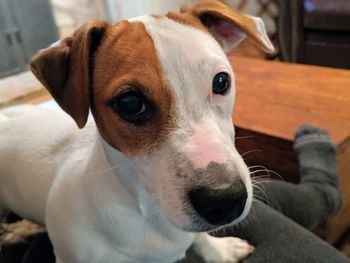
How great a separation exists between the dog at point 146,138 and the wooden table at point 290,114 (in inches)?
21.2

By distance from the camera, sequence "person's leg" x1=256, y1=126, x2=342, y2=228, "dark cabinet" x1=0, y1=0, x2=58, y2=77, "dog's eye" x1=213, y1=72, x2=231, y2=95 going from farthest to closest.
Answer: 1. "dark cabinet" x1=0, y1=0, x2=58, y2=77
2. "person's leg" x1=256, y1=126, x2=342, y2=228
3. "dog's eye" x1=213, y1=72, x2=231, y2=95

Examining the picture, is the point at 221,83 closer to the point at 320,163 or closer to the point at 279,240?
the point at 279,240

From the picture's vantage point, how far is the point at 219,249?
1.12 meters

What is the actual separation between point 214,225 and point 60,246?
38 cm

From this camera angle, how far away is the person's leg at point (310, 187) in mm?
1328

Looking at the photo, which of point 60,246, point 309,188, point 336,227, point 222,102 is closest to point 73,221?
point 60,246

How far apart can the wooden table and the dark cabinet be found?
1800 mm

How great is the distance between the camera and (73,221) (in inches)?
36.4

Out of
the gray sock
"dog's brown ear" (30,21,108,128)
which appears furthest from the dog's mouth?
the gray sock

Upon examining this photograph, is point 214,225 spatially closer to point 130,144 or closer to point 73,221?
point 130,144

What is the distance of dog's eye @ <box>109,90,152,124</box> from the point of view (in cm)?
76

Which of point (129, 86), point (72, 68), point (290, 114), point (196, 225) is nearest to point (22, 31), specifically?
point (290, 114)

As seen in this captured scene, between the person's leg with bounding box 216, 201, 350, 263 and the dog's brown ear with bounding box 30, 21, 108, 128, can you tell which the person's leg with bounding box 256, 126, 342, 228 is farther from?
the dog's brown ear with bounding box 30, 21, 108, 128

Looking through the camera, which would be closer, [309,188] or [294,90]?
[309,188]
